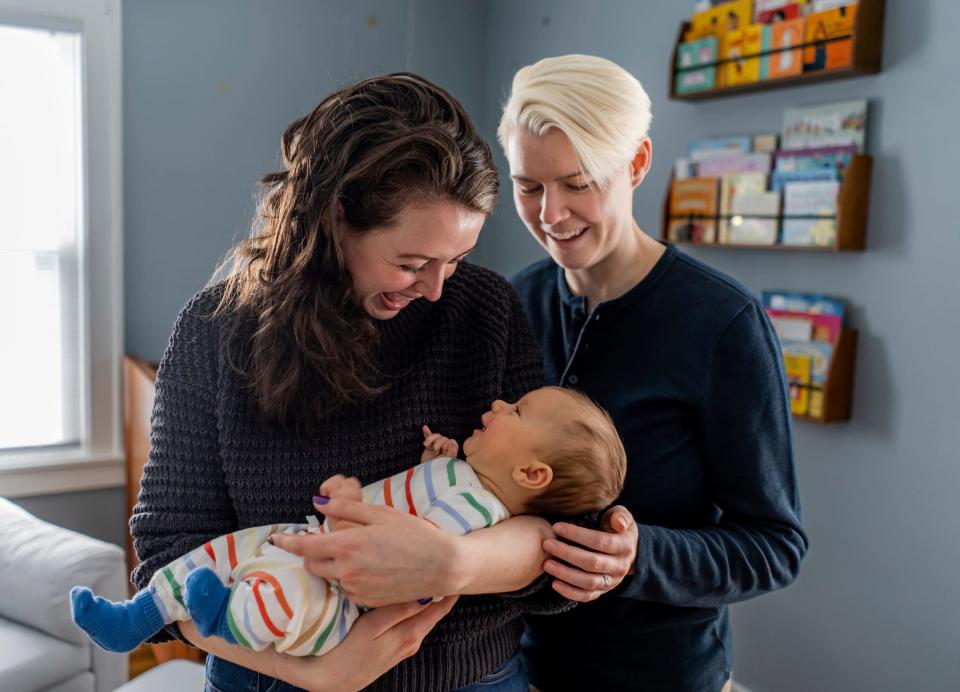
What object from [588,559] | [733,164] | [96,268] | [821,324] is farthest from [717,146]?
[96,268]

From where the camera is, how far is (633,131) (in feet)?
4.40

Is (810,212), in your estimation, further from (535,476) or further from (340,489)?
(340,489)

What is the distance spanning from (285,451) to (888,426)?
1.81 meters

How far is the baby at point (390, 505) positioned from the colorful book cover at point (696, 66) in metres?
1.77

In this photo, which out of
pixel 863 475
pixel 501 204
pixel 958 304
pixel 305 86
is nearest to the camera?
pixel 958 304

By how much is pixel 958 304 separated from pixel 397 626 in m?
1.75

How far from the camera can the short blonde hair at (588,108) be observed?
129cm

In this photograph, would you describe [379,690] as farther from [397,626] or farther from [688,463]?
[688,463]

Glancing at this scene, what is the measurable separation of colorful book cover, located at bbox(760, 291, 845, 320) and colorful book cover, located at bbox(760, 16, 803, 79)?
625mm

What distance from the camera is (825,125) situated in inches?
92.2

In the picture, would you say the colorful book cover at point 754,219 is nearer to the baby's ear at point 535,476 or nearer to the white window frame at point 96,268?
the baby's ear at point 535,476

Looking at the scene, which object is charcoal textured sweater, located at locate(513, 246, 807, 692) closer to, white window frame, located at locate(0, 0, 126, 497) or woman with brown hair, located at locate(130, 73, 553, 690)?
woman with brown hair, located at locate(130, 73, 553, 690)

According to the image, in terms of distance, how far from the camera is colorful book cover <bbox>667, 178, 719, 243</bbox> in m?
2.67

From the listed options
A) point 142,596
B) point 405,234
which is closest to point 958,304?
point 405,234
